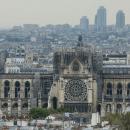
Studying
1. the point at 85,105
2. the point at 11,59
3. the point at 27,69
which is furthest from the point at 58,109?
the point at 11,59

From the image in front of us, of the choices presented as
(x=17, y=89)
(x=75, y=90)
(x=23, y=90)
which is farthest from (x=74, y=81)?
(x=17, y=89)

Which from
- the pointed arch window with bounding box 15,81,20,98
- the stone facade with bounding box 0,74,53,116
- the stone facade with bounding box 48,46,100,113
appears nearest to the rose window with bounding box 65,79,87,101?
the stone facade with bounding box 48,46,100,113

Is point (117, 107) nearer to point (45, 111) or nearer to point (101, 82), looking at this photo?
point (101, 82)

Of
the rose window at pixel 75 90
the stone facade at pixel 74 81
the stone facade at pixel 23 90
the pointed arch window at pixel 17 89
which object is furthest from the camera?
the pointed arch window at pixel 17 89

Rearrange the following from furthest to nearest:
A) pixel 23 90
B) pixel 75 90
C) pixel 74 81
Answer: pixel 23 90
pixel 75 90
pixel 74 81

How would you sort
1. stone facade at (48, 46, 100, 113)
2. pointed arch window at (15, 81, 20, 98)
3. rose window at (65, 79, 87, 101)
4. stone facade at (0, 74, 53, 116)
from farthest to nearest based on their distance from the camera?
pointed arch window at (15, 81, 20, 98)
stone facade at (0, 74, 53, 116)
rose window at (65, 79, 87, 101)
stone facade at (48, 46, 100, 113)

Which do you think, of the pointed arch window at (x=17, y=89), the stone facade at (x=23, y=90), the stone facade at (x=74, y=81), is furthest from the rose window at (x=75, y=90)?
the pointed arch window at (x=17, y=89)

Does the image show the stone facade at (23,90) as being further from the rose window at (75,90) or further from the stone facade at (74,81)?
the rose window at (75,90)

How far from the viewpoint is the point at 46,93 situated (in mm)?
117938

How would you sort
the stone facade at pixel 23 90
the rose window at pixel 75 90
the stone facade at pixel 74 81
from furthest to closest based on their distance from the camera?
the stone facade at pixel 23 90, the rose window at pixel 75 90, the stone facade at pixel 74 81

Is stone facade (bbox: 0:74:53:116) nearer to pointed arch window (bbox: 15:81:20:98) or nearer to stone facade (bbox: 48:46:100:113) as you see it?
pointed arch window (bbox: 15:81:20:98)

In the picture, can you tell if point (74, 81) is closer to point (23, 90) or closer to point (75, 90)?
point (75, 90)

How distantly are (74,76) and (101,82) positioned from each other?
11.3 ft

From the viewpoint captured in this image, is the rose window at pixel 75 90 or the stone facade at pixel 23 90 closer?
the rose window at pixel 75 90
